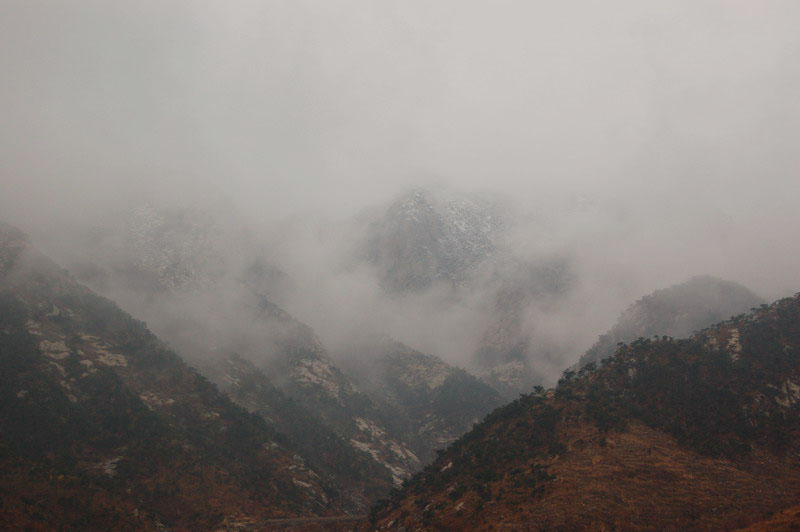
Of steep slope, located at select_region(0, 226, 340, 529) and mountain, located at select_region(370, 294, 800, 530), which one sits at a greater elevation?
mountain, located at select_region(370, 294, 800, 530)

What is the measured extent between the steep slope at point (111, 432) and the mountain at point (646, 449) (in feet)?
167

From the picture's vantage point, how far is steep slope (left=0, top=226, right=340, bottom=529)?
105312 millimetres

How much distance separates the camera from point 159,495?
118312 millimetres

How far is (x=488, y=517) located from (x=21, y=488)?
9465 cm

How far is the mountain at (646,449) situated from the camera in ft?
224

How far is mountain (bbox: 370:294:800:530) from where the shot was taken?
68.3 m

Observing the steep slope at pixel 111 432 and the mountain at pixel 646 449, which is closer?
the mountain at pixel 646 449

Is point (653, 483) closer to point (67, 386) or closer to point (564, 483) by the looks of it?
point (564, 483)

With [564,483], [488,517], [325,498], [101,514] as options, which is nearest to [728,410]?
[564,483]

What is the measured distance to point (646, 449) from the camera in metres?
83.4

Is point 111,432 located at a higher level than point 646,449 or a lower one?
lower

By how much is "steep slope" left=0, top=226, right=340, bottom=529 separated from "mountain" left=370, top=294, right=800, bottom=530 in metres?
51.0

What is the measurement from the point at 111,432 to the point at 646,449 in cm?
13478

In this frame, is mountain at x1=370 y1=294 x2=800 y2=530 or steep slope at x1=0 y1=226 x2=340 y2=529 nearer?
mountain at x1=370 y1=294 x2=800 y2=530
